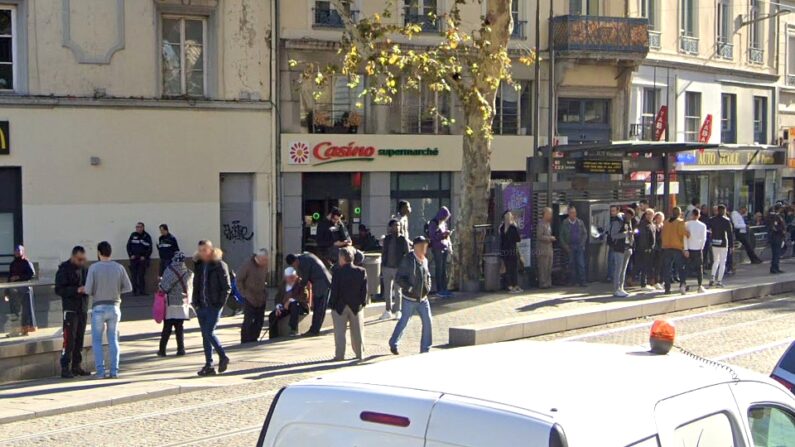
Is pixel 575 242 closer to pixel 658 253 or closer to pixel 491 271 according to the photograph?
pixel 658 253

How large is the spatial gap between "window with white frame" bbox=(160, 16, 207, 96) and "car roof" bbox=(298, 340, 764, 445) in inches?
911

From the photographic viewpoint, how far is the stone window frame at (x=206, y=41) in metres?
26.5

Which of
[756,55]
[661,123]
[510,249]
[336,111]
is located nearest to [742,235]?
[661,123]

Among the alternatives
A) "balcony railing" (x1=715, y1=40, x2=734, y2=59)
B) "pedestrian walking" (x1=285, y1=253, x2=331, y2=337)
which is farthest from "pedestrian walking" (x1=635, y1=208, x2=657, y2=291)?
"balcony railing" (x1=715, y1=40, x2=734, y2=59)

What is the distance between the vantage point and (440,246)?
865 inches

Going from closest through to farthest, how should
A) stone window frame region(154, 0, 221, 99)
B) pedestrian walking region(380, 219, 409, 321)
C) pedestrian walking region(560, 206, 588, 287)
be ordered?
pedestrian walking region(380, 219, 409, 321)
pedestrian walking region(560, 206, 588, 287)
stone window frame region(154, 0, 221, 99)

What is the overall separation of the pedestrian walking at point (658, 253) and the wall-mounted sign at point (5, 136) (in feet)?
47.6

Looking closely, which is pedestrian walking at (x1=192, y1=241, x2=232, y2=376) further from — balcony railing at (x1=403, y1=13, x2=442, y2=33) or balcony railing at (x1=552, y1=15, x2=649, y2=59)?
balcony railing at (x1=552, y1=15, x2=649, y2=59)

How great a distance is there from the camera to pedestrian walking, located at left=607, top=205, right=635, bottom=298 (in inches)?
877

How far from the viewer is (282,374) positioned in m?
14.6

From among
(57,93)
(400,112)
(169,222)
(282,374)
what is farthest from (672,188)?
(282,374)

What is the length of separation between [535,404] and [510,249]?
1942 centimetres

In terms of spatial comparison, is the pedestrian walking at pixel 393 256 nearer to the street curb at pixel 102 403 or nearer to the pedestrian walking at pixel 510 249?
the pedestrian walking at pixel 510 249

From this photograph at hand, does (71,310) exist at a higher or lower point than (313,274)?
lower
